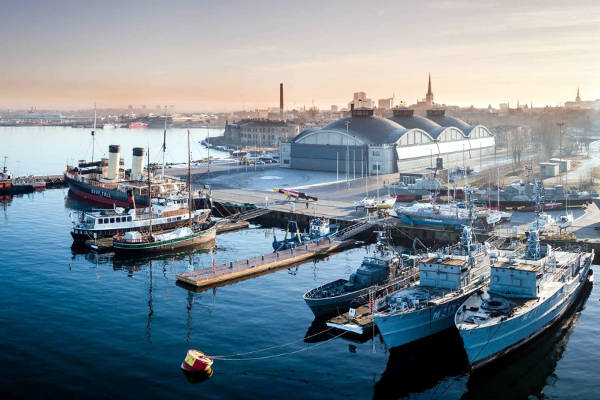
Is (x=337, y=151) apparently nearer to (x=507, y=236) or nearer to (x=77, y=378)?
(x=507, y=236)

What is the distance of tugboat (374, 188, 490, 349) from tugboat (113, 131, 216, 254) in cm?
2764

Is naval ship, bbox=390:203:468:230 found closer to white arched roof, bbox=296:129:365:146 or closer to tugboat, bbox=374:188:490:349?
Answer: tugboat, bbox=374:188:490:349

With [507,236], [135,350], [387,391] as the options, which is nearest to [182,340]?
[135,350]

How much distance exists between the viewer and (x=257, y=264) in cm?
5175

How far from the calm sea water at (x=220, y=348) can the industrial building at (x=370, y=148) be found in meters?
54.5

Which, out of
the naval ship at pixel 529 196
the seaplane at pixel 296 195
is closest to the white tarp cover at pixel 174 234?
the seaplane at pixel 296 195

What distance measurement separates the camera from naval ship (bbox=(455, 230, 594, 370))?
32.6 meters

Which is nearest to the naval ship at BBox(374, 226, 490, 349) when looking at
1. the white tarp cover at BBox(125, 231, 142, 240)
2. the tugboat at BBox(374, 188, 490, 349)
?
the tugboat at BBox(374, 188, 490, 349)

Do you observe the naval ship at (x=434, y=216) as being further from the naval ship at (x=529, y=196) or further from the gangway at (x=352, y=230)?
the naval ship at (x=529, y=196)

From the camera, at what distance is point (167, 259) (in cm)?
5678

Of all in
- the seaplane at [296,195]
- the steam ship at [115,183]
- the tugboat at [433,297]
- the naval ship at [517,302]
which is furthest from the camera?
the steam ship at [115,183]

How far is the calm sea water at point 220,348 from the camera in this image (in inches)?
1191

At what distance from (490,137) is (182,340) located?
123m

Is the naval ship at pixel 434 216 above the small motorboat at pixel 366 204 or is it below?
below
